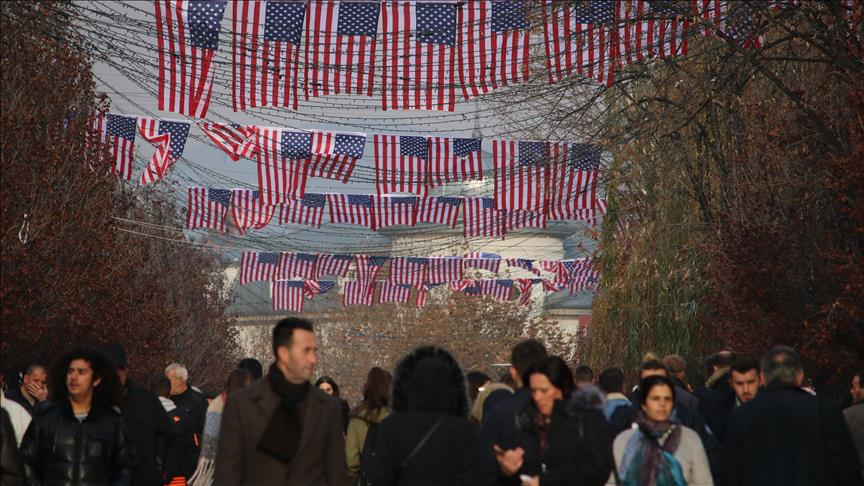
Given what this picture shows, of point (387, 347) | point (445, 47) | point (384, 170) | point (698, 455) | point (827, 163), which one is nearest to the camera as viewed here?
point (698, 455)

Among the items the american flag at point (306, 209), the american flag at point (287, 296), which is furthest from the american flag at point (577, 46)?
the american flag at point (287, 296)

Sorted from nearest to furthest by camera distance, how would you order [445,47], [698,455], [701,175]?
[698,455], [445,47], [701,175]

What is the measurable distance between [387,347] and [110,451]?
70431mm

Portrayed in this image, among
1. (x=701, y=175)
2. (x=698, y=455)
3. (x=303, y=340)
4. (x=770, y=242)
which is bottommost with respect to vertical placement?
(x=698, y=455)

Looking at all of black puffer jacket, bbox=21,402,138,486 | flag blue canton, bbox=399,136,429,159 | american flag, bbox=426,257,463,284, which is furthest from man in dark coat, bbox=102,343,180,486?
american flag, bbox=426,257,463,284

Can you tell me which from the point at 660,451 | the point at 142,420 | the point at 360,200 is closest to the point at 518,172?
the point at 360,200

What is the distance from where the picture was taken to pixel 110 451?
357 inches

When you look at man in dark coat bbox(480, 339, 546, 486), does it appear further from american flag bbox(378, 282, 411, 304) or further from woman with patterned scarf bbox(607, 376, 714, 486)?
american flag bbox(378, 282, 411, 304)

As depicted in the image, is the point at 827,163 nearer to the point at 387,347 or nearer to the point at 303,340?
the point at 303,340

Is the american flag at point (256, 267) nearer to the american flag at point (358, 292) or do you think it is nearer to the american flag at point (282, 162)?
the american flag at point (358, 292)

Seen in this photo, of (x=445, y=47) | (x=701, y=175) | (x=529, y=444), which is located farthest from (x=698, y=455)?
(x=701, y=175)

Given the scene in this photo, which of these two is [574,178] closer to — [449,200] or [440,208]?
[449,200]

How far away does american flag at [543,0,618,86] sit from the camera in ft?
65.8

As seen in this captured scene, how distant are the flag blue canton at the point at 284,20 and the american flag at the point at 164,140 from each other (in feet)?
29.9
